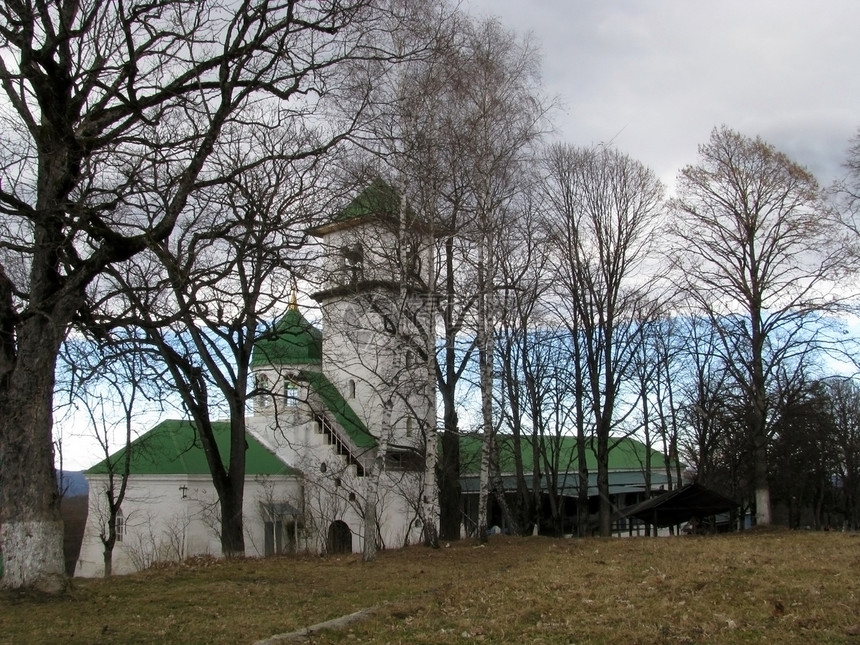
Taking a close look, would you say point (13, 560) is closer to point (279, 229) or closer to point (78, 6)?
point (279, 229)

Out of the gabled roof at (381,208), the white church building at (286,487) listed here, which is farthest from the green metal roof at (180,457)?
the gabled roof at (381,208)

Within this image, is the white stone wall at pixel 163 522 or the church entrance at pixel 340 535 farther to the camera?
the church entrance at pixel 340 535

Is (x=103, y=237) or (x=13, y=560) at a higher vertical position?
(x=103, y=237)

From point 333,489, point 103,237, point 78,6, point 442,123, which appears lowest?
point 333,489

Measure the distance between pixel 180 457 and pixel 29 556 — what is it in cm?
2583

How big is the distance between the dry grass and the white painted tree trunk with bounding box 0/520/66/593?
257mm

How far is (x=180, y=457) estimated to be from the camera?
3378cm

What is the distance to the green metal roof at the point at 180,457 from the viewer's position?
32.8m

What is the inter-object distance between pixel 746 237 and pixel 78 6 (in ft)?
69.2

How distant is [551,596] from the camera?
8281 millimetres

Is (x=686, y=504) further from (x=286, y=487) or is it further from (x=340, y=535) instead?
(x=286, y=487)

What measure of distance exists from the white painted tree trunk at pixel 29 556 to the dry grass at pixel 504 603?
26 centimetres

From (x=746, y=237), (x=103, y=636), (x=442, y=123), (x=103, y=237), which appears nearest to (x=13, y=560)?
(x=103, y=636)

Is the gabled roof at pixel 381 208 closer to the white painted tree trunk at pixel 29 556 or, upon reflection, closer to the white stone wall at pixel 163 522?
the white painted tree trunk at pixel 29 556
